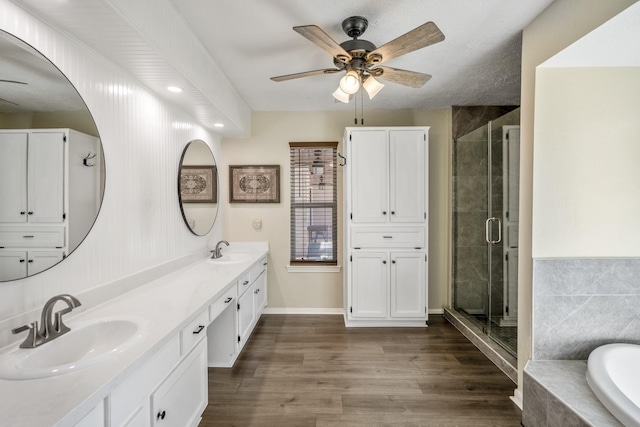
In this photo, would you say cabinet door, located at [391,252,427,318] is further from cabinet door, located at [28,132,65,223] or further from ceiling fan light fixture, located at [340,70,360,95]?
cabinet door, located at [28,132,65,223]

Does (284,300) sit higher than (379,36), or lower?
lower

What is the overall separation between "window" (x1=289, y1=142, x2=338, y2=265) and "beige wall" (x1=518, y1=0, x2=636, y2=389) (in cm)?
201

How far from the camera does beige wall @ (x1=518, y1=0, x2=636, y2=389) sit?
153 cm

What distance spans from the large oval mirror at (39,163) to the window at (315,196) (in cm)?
223

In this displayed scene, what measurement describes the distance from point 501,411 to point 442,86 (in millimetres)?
2737

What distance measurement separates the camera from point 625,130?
1764mm

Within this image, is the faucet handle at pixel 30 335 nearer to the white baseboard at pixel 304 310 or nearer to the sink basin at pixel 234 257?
the sink basin at pixel 234 257

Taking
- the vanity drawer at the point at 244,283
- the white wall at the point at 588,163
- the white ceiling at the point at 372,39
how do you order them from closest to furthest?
1. the white ceiling at the point at 372,39
2. the white wall at the point at 588,163
3. the vanity drawer at the point at 244,283

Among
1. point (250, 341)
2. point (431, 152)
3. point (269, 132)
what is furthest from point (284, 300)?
point (431, 152)

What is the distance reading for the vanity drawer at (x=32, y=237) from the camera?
1.13m

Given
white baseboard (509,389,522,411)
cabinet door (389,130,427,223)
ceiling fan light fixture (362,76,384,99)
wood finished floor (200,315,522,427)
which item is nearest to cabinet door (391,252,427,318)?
wood finished floor (200,315,522,427)

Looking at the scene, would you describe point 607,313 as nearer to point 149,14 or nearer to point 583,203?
point 583,203

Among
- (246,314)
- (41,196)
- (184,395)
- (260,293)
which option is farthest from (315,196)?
(41,196)

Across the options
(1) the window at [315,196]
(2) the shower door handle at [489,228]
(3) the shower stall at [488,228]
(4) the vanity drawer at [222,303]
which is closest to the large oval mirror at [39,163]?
(4) the vanity drawer at [222,303]
